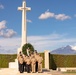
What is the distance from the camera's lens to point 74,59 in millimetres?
36844

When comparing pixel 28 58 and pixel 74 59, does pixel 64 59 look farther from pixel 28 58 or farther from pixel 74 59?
pixel 28 58

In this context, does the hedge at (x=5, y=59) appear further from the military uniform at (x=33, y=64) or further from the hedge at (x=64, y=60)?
the military uniform at (x=33, y=64)

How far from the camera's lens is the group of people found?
70.4 ft

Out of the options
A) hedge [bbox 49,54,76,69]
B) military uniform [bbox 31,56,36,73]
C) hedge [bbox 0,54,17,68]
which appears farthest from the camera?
hedge [bbox 49,54,76,69]

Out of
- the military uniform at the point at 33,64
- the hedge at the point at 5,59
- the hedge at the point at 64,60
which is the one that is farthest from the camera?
the hedge at the point at 64,60

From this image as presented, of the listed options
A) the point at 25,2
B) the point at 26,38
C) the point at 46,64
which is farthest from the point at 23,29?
the point at 46,64

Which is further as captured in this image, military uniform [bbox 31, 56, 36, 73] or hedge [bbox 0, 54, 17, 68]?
hedge [bbox 0, 54, 17, 68]

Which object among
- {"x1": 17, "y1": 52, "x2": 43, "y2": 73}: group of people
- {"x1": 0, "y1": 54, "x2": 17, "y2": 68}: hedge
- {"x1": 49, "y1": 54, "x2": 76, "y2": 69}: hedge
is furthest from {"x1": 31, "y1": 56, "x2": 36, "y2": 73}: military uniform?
Answer: {"x1": 49, "y1": 54, "x2": 76, "y2": 69}: hedge

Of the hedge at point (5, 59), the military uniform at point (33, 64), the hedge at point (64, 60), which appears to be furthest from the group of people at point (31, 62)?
the hedge at point (64, 60)

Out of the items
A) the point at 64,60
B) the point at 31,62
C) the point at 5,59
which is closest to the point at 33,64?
the point at 31,62

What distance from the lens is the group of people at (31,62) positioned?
21.5 m

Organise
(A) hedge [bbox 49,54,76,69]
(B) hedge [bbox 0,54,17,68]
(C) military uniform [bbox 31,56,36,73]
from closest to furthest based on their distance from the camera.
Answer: (C) military uniform [bbox 31,56,36,73] → (B) hedge [bbox 0,54,17,68] → (A) hedge [bbox 49,54,76,69]

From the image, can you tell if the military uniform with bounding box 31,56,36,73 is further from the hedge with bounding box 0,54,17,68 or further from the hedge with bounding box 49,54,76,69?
the hedge with bounding box 49,54,76,69

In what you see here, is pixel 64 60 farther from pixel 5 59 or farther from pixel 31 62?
pixel 31 62
